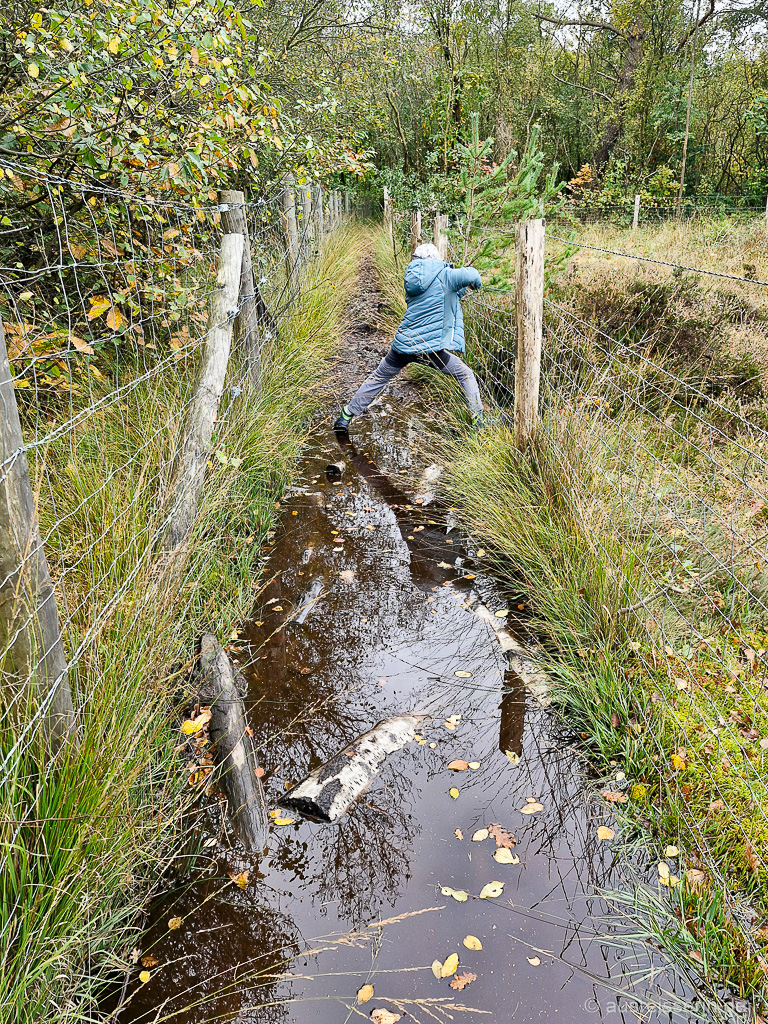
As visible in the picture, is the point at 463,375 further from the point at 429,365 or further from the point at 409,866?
the point at 409,866

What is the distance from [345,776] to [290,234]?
6150 millimetres

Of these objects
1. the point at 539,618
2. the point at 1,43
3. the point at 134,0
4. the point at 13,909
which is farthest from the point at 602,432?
the point at 1,43

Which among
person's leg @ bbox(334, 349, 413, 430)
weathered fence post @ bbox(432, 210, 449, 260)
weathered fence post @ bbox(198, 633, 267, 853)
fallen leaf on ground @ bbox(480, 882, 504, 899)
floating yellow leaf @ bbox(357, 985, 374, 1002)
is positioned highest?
weathered fence post @ bbox(432, 210, 449, 260)

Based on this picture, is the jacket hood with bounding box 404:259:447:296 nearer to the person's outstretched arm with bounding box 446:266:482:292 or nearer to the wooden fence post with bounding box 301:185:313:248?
the person's outstretched arm with bounding box 446:266:482:292

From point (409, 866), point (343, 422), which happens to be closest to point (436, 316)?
point (343, 422)

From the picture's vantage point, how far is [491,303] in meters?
6.50

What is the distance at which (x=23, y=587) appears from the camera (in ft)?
4.99

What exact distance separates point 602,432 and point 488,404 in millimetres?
1664

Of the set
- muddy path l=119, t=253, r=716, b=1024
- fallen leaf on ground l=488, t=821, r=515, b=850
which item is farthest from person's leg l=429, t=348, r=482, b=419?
fallen leaf on ground l=488, t=821, r=515, b=850

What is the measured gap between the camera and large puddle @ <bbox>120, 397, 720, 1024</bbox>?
187 centimetres

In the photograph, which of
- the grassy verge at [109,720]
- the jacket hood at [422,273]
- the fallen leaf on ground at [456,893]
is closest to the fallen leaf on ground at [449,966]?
the fallen leaf on ground at [456,893]

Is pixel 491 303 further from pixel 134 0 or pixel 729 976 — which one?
pixel 729 976

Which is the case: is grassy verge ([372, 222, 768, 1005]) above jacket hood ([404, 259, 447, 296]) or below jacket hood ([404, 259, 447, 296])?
below

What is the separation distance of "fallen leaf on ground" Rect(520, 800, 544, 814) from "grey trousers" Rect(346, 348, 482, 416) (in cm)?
324
